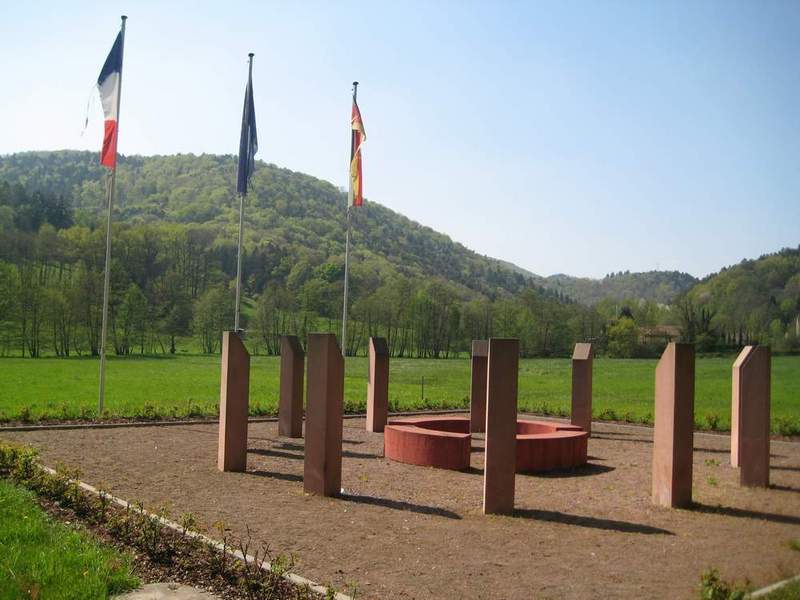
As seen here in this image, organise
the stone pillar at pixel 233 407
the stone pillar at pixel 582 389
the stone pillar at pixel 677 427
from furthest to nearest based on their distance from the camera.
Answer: the stone pillar at pixel 582 389, the stone pillar at pixel 233 407, the stone pillar at pixel 677 427

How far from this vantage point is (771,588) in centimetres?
608

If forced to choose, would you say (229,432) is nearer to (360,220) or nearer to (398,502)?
(398,502)

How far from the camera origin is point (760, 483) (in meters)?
11.1

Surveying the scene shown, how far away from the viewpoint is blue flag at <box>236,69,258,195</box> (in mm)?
18672

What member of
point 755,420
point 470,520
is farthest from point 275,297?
point 470,520

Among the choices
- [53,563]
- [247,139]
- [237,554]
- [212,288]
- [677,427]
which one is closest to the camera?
[53,563]

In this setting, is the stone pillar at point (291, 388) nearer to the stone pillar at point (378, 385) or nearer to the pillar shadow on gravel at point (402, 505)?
the stone pillar at point (378, 385)

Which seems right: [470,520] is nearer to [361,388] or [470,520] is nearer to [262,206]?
[361,388]

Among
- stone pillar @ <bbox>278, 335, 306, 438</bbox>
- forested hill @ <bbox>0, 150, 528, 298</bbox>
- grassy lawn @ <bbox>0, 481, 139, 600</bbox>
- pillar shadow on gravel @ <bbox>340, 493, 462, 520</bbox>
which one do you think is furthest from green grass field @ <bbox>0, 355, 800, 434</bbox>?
forested hill @ <bbox>0, 150, 528, 298</bbox>

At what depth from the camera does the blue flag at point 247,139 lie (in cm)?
1867

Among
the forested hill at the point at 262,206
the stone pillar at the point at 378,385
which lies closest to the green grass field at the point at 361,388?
the stone pillar at the point at 378,385

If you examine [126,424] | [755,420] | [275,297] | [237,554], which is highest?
[275,297]

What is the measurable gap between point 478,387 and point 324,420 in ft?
27.3

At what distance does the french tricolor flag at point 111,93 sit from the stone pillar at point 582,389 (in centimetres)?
1209
